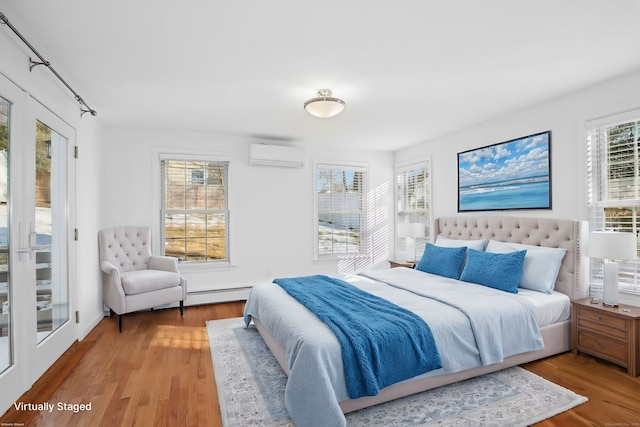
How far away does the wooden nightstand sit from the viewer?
8.21ft

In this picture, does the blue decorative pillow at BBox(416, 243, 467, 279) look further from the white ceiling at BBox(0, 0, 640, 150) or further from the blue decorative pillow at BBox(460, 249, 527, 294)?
the white ceiling at BBox(0, 0, 640, 150)

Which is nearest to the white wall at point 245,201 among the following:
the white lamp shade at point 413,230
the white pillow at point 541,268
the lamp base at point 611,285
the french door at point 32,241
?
the white lamp shade at point 413,230

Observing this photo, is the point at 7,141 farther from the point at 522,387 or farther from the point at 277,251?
the point at 522,387

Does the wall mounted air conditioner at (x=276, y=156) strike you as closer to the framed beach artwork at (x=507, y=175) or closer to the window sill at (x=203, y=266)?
the window sill at (x=203, y=266)

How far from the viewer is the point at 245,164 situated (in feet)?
16.4

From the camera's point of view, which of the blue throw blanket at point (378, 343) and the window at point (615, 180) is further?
the window at point (615, 180)

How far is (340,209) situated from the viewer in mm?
5699

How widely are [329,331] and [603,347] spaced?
2.30 metres

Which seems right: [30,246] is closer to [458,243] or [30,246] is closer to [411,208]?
[458,243]

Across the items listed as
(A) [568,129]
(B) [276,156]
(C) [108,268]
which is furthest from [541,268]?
(C) [108,268]

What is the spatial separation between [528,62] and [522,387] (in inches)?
96.6

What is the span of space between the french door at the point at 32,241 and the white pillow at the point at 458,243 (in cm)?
405

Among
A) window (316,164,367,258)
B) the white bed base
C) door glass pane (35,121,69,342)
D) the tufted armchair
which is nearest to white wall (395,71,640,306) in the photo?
the white bed base

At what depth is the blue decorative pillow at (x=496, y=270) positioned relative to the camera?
309cm
